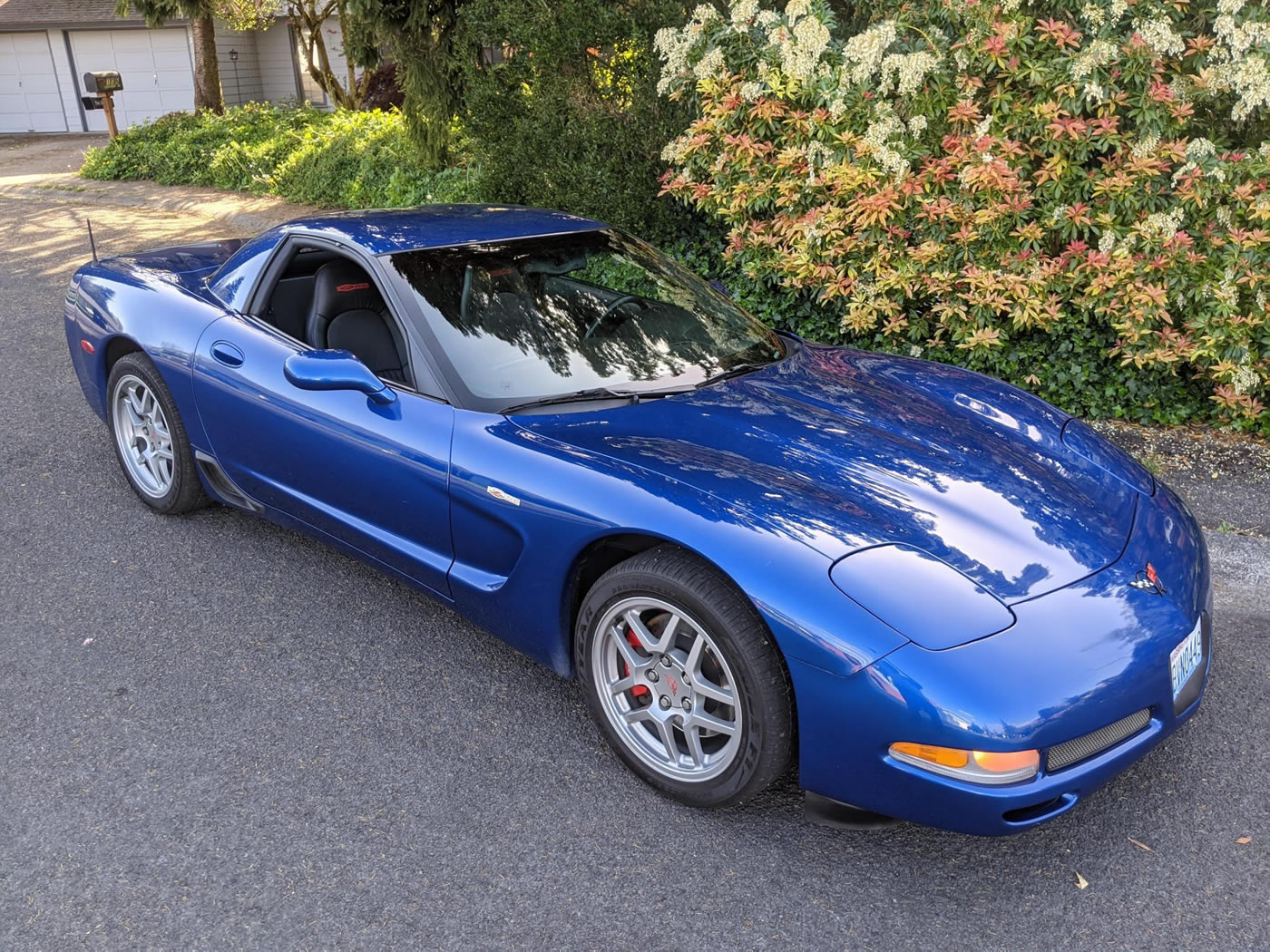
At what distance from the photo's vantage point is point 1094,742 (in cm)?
240

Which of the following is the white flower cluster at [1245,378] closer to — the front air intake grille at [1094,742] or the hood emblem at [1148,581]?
the hood emblem at [1148,581]

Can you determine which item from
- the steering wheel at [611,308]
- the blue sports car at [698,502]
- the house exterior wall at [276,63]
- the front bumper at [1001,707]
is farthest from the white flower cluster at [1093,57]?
the house exterior wall at [276,63]

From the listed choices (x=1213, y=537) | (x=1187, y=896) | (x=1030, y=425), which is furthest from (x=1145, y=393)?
(x=1187, y=896)

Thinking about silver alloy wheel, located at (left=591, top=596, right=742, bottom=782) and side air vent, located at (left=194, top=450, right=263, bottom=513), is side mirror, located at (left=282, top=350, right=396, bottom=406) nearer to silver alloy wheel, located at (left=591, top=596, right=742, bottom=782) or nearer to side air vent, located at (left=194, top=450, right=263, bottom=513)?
side air vent, located at (left=194, top=450, right=263, bottom=513)

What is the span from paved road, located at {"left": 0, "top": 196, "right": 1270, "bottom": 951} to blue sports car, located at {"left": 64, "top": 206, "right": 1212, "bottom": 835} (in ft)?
0.75

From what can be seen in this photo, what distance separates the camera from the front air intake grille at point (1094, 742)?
7.69 ft

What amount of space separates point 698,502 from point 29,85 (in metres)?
31.0

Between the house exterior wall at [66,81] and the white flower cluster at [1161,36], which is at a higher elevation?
the white flower cluster at [1161,36]

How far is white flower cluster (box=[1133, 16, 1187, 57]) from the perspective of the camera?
483 cm

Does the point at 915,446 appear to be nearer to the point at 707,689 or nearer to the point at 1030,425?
the point at 1030,425

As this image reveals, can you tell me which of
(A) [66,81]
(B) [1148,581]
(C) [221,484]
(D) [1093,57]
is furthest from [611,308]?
(A) [66,81]

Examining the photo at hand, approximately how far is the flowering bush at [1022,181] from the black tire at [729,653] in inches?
134

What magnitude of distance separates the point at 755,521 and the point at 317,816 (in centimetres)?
137

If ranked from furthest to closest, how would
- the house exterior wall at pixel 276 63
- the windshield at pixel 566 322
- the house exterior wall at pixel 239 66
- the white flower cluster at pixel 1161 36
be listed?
1. the house exterior wall at pixel 276 63
2. the house exterior wall at pixel 239 66
3. the white flower cluster at pixel 1161 36
4. the windshield at pixel 566 322
